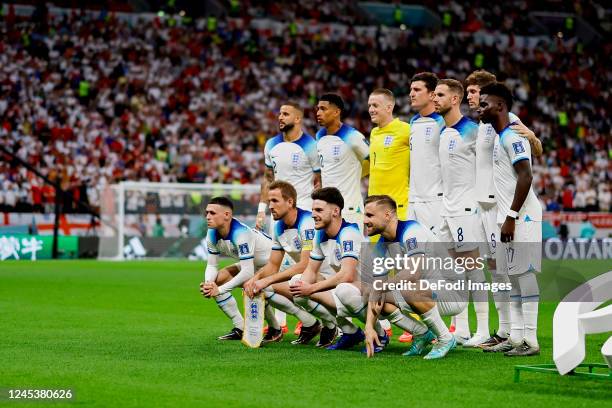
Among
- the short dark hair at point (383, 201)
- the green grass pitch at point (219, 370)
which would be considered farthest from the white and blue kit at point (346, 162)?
the short dark hair at point (383, 201)

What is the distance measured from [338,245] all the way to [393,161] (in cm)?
155

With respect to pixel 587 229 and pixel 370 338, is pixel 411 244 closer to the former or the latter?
pixel 370 338

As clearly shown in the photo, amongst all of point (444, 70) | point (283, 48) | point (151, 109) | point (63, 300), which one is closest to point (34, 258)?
point (151, 109)

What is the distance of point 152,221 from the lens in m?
26.9

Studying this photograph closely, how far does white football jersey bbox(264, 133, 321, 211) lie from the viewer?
37.5ft

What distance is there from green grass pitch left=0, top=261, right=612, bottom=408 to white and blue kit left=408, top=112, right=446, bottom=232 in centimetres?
130

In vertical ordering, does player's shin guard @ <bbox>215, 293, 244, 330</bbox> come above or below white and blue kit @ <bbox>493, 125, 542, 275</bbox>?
below

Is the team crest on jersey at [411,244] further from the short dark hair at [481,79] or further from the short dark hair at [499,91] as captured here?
the short dark hair at [481,79]

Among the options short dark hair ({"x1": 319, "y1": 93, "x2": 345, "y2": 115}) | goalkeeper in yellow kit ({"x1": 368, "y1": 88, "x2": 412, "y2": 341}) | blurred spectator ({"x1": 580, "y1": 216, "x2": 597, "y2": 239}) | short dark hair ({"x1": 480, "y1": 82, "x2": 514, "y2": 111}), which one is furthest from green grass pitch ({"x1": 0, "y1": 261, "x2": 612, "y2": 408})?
blurred spectator ({"x1": 580, "y1": 216, "x2": 597, "y2": 239})

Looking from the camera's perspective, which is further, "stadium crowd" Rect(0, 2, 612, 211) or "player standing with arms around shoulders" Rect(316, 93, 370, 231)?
"stadium crowd" Rect(0, 2, 612, 211)

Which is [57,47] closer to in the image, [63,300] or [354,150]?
[63,300]

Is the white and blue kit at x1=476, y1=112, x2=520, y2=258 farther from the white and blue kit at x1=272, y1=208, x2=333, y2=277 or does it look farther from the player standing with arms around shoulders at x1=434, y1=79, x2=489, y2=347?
the white and blue kit at x1=272, y1=208, x2=333, y2=277

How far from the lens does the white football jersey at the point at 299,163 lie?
1142cm

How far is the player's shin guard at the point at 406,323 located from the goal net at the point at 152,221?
1820 centimetres
